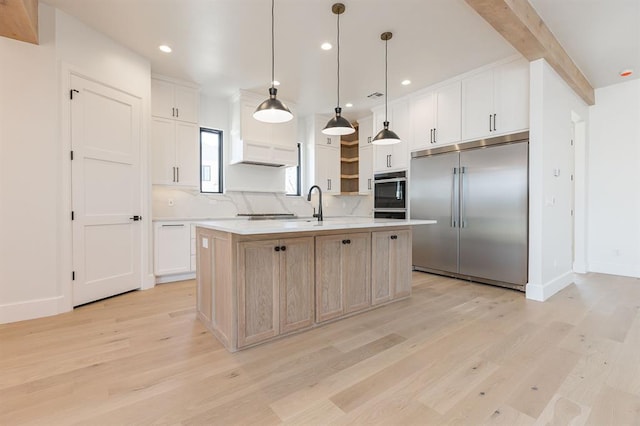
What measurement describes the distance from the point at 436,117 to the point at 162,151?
3955 millimetres

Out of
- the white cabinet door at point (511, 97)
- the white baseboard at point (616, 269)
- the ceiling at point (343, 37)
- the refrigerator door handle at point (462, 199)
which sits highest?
the ceiling at point (343, 37)

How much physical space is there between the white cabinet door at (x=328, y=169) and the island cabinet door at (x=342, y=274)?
3.07m

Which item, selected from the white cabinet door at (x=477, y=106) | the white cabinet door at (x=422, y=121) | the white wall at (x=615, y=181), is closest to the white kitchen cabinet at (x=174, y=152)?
the white cabinet door at (x=422, y=121)

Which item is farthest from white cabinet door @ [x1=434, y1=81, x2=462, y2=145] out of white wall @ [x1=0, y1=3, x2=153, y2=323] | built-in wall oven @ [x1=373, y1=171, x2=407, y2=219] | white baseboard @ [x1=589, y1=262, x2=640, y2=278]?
white wall @ [x1=0, y1=3, x2=153, y2=323]

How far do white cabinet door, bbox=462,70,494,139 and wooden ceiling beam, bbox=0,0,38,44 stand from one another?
4.58 m

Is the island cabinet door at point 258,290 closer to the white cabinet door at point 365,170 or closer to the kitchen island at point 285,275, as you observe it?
the kitchen island at point 285,275

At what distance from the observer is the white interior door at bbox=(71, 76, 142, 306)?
3.08 metres

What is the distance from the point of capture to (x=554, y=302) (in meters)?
3.22

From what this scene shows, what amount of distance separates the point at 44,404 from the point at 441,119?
15.8ft

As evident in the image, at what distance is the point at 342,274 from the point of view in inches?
107

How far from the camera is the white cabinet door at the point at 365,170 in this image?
584cm

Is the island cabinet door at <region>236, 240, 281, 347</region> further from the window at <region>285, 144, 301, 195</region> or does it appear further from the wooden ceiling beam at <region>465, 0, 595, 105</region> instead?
the window at <region>285, 144, 301, 195</region>

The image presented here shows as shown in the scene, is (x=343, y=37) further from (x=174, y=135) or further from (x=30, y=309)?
(x=30, y=309)

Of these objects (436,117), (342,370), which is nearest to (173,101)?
(436,117)
